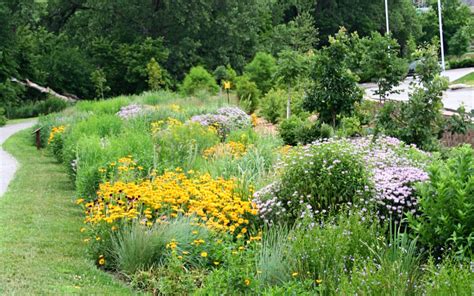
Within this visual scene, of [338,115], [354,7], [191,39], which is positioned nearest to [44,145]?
[338,115]

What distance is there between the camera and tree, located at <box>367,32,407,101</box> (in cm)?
1194

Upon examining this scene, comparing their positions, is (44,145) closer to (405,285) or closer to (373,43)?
(373,43)

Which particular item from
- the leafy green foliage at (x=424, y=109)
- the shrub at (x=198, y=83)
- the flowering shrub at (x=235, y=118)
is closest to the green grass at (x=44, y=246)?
the flowering shrub at (x=235, y=118)

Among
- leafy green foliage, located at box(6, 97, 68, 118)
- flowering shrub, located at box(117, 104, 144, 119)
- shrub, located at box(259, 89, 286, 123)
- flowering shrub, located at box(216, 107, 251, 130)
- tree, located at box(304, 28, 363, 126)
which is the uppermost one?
tree, located at box(304, 28, 363, 126)

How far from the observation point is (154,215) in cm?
824

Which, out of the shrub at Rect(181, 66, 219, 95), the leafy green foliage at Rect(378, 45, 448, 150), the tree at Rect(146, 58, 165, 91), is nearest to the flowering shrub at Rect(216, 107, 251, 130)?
the leafy green foliage at Rect(378, 45, 448, 150)

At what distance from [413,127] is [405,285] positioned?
18.2ft

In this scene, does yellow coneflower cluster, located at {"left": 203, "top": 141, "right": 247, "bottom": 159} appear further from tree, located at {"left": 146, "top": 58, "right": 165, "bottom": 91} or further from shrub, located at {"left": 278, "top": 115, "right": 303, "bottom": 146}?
tree, located at {"left": 146, "top": 58, "right": 165, "bottom": 91}

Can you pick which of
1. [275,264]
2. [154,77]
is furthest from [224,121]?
[154,77]

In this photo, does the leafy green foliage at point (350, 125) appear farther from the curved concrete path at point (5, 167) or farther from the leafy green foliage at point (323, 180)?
the curved concrete path at point (5, 167)

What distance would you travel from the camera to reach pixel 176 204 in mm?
8148

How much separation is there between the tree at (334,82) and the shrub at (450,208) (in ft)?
20.4

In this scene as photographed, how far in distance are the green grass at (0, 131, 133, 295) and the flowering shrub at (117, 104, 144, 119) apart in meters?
3.81

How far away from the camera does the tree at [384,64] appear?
39.2ft
